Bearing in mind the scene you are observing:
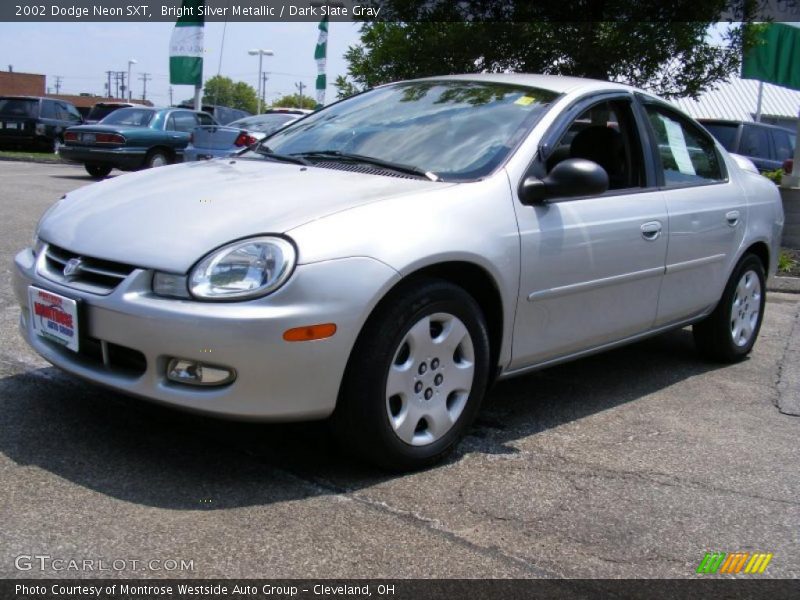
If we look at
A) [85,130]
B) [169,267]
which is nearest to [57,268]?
[169,267]

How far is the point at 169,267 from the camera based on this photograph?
295cm

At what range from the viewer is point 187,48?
55.6 feet

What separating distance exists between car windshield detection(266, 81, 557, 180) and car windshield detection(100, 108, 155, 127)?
12.7 m

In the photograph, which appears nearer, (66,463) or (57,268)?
(66,463)

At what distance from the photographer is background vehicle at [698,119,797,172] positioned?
12.2 metres

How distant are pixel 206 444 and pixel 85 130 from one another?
13.6 meters

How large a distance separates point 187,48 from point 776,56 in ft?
35.0

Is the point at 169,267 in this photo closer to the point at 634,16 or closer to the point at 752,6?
the point at 634,16

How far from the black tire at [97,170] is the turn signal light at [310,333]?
562 inches

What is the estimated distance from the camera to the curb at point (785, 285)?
7.97 metres

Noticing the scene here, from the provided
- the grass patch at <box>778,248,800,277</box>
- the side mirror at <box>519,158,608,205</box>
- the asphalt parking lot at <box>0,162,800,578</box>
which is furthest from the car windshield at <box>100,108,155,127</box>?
the side mirror at <box>519,158,608,205</box>

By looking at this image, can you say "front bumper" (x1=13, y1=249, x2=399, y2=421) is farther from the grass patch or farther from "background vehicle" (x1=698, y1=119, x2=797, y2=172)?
"background vehicle" (x1=698, y1=119, x2=797, y2=172)

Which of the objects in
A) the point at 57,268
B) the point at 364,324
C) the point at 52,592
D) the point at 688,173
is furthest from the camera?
the point at 688,173

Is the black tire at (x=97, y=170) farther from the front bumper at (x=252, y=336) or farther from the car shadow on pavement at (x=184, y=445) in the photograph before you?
the front bumper at (x=252, y=336)
